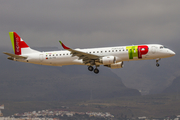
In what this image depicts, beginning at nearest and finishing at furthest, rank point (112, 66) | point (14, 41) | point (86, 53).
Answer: point (86, 53) < point (112, 66) < point (14, 41)

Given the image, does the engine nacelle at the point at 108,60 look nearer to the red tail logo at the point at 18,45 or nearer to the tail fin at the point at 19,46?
the tail fin at the point at 19,46

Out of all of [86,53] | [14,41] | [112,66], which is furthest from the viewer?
[14,41]

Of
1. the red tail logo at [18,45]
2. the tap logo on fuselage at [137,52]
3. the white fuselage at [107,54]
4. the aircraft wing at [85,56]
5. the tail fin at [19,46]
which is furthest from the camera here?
the red tail logo at [18,45]

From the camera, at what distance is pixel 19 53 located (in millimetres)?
73562

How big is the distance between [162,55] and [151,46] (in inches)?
120

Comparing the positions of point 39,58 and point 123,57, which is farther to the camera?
point 39,58

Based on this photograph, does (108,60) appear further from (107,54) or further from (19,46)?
(19,46)

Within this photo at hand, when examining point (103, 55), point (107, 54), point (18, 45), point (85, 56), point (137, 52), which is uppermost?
point (18, 45)

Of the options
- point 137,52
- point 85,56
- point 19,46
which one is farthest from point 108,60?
point 19,46

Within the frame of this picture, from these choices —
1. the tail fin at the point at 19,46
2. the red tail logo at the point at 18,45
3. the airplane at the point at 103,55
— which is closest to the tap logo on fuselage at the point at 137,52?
the airplane at the point at 103,55

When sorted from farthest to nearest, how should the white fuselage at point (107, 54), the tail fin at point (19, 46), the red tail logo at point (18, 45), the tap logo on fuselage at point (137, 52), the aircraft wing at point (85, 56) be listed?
the red tail logo at point (18, 45) → the tail fin at point (19, 46) → the white fuselage at point (107, 54) → the tap logo on fuselage at point (137, 52) → the aircraft wing at point (85, 56)

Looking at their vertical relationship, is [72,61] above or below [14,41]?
below

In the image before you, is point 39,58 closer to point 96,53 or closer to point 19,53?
point 19,53

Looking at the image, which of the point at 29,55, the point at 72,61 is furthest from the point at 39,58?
the point at 72,61
